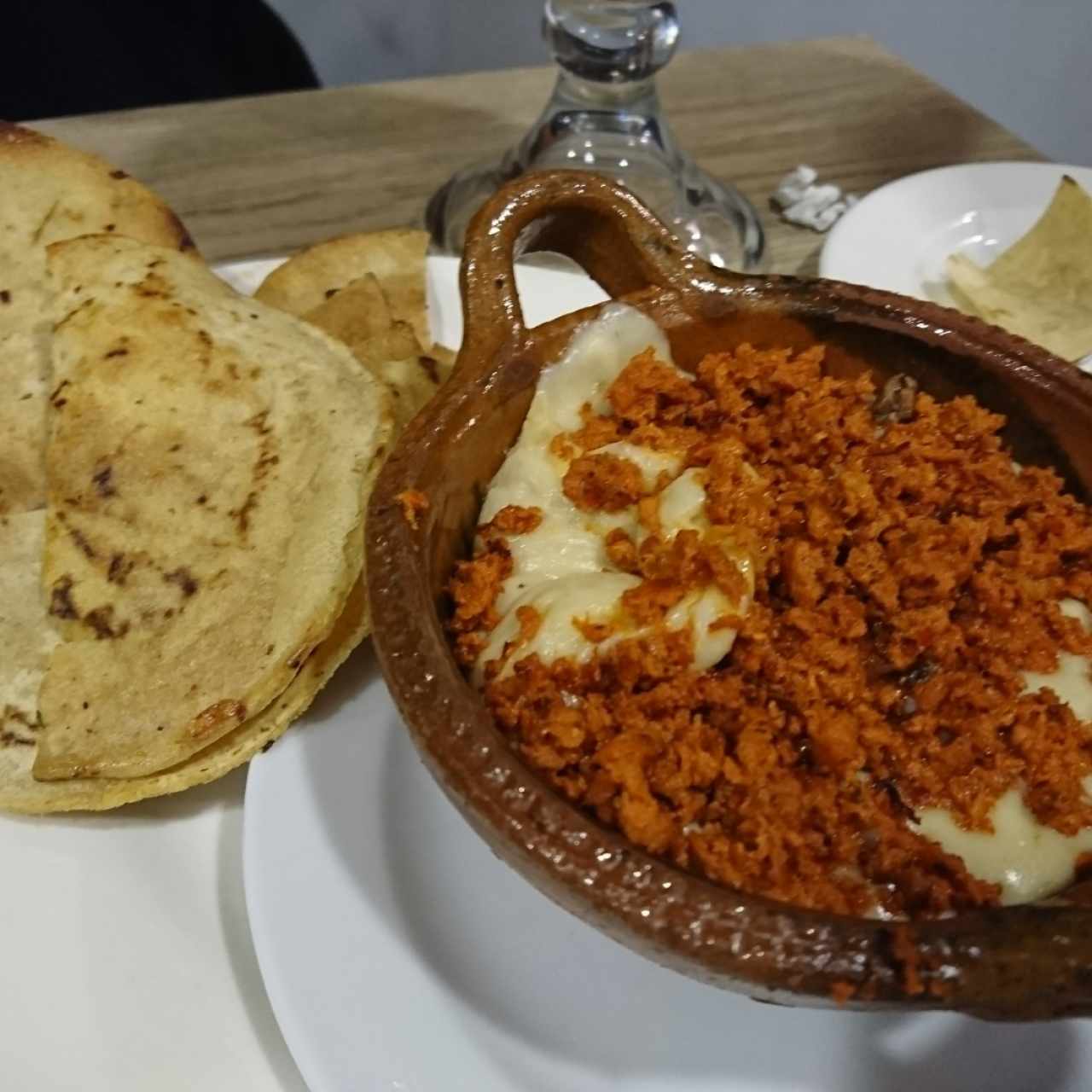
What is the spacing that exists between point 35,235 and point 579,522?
0.77m

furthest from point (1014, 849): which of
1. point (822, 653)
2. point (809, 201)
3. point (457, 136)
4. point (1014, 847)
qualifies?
point (457, 136)

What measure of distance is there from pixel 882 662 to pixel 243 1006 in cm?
55

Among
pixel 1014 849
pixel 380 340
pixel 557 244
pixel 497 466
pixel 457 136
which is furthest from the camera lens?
pixel 457 136

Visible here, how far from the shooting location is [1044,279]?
61.4 inches

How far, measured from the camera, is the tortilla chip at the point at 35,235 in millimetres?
1095

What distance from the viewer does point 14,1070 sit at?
0.78 meters

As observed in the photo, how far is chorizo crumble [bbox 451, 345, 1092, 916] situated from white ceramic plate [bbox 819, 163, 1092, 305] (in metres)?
0.69

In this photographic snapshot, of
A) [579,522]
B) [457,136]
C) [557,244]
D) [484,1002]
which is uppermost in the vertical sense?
[557,244]

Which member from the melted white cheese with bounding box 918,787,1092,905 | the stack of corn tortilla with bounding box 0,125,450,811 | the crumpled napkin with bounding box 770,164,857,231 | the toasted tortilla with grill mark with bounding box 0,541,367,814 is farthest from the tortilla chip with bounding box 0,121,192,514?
the crumpled napkin with bounding box 770,164,857,231

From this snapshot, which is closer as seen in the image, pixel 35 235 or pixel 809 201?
pixel 35 235

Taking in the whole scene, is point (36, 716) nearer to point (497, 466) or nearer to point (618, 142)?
point (497, 466)

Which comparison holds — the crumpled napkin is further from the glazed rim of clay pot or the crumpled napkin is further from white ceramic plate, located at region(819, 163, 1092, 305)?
the glazed rim of clay pot

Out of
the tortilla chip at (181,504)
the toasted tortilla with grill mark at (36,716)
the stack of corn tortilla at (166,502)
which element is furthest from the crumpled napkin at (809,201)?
the toasted tortilla with grill mark at (36,716)

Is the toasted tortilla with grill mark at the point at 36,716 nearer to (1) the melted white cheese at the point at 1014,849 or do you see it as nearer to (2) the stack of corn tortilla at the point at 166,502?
(2) the stack of corn tortilla at the point at 166,502
